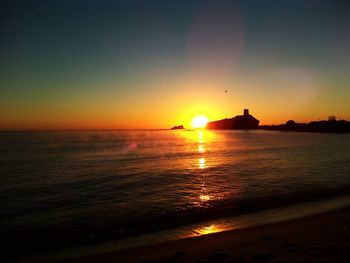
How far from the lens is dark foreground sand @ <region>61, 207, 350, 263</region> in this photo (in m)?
8.58

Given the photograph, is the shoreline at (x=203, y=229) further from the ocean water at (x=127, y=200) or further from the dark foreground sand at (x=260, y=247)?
the ocean water at (x=127, y=200)

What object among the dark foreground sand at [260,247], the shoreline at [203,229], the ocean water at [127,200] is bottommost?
the ocean water at [127,200]

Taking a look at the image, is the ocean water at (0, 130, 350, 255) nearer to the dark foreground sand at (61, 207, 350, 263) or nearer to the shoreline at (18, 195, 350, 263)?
the shoreline at (18, 195, 350, 263)

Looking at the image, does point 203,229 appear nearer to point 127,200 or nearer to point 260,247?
point 260,247

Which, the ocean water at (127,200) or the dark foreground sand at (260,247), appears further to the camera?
the ocean water at (127,200)

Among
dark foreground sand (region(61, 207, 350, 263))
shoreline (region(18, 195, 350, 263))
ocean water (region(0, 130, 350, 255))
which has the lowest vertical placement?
ocean water (region(0, 130, 350, 255))

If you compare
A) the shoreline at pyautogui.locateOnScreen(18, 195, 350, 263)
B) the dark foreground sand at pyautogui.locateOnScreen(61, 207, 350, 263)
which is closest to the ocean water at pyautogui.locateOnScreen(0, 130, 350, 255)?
the shoreline at pyautogui.locateOnScreen(18, 195, 350, 263)

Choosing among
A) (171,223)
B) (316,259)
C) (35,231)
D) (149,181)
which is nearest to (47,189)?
(149,181)

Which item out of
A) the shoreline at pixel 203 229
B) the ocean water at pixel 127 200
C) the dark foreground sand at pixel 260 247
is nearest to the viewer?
the dark foreground sand at pixel 260 247

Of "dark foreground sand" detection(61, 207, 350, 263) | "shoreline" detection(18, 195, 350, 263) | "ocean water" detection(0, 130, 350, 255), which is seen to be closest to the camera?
"dark foreground sand" detection(61, 207, 350, 263)

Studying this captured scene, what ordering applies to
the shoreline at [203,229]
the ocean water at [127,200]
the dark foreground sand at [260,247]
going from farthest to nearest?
the ocean water at [127,200] → the shoreline at [203,229] → the dark foreground sand at [260,247]

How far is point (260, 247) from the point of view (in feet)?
31.3

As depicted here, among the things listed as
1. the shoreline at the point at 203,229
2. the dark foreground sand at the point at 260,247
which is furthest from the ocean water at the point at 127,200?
the dark foreground sand at the point at 260,247

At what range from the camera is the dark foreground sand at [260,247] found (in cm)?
858
